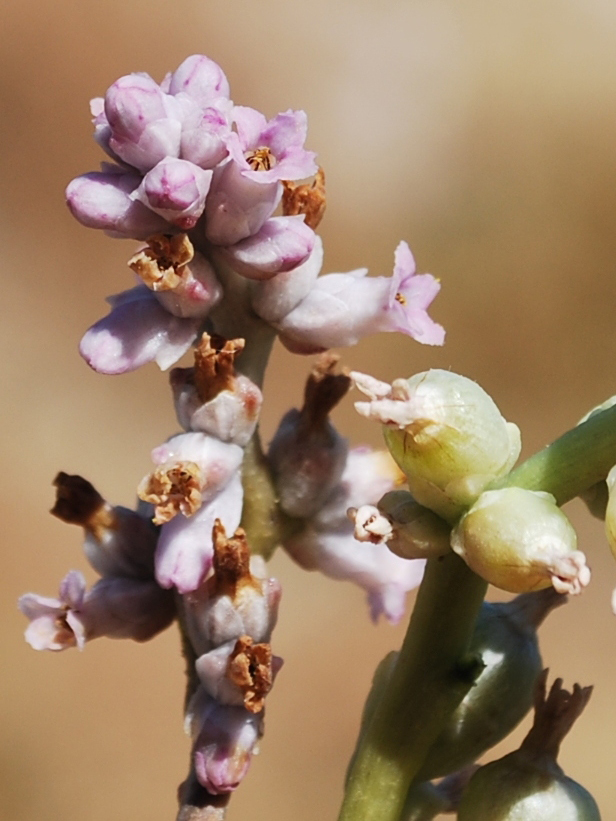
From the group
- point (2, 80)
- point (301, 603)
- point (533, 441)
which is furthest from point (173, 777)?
point (2, 80)

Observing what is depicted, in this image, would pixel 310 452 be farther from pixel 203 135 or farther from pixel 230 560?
pixel 203 135

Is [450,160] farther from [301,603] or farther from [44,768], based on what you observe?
→ [44,768]

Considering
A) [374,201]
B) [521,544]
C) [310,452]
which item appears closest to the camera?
[521,544]

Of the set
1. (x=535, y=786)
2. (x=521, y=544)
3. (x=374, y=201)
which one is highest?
(x=374, y=201)

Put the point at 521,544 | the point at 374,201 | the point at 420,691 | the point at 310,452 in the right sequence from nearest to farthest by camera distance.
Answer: the point at 521,544 → the point at 420,691 → the point at 310,452 → the point at 374,201

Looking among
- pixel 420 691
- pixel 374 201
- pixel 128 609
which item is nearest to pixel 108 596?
pixel 128 609

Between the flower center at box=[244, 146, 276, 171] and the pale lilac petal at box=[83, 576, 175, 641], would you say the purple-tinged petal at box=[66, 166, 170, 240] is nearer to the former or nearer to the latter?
the flower center at box=[244, 146, 276, 171]
